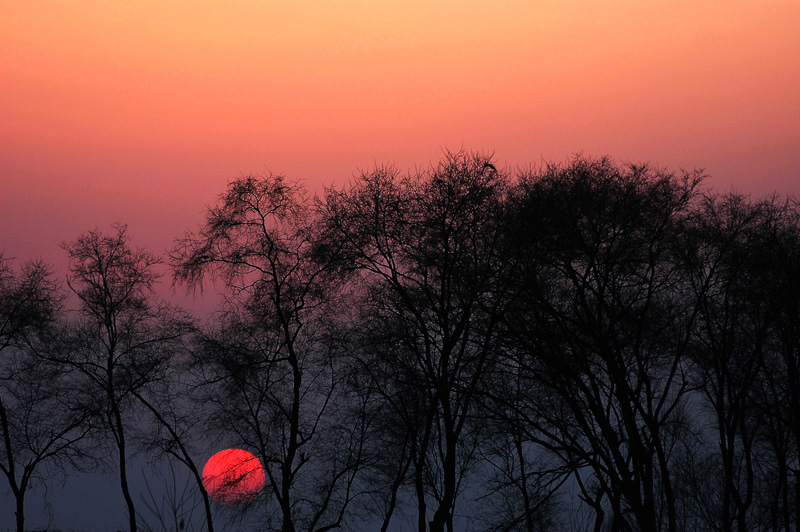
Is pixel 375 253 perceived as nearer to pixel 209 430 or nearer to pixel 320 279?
pixel 320 279

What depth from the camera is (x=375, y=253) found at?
60.4ft

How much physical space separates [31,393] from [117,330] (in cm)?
530

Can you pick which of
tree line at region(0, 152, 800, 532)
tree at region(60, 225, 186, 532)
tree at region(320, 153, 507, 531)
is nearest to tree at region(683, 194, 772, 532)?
tree line at region(0, 152, 800, 532)

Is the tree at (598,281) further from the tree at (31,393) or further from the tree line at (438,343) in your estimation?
the tree at (31,393)

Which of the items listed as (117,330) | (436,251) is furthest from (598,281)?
(117,330)

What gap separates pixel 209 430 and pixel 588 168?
18632 mm

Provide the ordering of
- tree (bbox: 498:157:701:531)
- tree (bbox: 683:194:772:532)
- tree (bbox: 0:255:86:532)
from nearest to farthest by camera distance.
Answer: tree (bbox: 498:157:701:531)
tree (bbox: 683:194:772:532)
tree (bbox: 0:255:86:532)

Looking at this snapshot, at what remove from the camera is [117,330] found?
97.8ft

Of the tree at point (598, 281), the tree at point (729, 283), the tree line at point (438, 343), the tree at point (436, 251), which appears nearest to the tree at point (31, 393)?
the tree line at point (438, 343)

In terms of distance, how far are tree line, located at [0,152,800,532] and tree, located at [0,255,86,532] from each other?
0.11 metres

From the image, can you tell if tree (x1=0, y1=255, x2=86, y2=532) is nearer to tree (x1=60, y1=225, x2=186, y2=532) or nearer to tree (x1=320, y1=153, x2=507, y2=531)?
tree (x1=60, y1=225, x2=186, y2=532)

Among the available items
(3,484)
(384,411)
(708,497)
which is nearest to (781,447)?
(708,497)

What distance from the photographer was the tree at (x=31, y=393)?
1123 inches

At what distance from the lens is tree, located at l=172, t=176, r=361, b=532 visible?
20953mm
